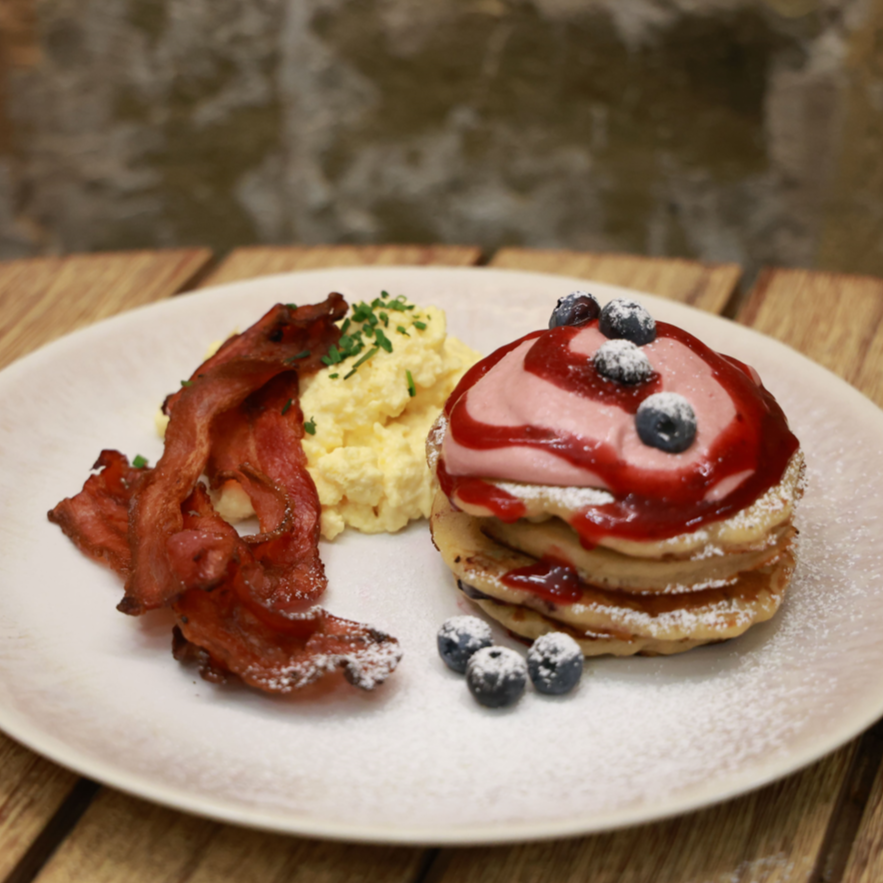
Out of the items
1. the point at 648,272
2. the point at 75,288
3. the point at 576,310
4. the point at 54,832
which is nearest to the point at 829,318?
the point at 648,272

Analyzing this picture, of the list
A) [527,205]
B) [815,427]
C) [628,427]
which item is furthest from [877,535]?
[527,205]

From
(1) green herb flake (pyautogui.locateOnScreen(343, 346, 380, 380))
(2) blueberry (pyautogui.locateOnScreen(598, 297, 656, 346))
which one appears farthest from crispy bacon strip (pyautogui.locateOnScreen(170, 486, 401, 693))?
(2) blueberry (pyautogui.locateOnScreen(598, 297, 656, 346))

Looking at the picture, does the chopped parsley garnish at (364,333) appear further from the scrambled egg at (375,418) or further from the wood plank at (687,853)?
the wood plank at (687,853)

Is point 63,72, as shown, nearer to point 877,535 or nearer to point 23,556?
point 23,556

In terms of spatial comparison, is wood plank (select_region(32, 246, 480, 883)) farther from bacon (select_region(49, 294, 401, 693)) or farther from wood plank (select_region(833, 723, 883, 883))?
wood plank (select_region(833, 723, 883, 883))

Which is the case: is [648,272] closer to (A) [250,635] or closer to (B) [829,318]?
(B) [829,318]
